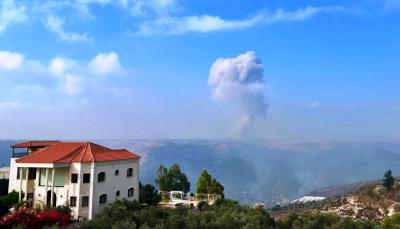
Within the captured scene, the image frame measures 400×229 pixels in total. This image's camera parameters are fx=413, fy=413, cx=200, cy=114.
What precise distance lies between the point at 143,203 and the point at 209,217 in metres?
19.5

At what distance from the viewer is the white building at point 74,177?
4416cm

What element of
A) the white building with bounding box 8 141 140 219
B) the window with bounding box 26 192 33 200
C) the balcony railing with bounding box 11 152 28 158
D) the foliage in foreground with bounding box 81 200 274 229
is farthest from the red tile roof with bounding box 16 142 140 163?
the foliage in foreground with bounding box 81 200 274 229

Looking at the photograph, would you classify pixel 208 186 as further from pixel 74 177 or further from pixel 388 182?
pixel 388 182

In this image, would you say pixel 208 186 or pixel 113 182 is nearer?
pixel 113 182

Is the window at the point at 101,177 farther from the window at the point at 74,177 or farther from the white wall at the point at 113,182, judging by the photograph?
the window at the point at 74,177

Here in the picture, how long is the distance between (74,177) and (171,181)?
25.0m

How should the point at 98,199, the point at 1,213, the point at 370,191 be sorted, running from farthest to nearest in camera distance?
1. the point at 370,191
2. the point at 98,199
3. the point at 1,213

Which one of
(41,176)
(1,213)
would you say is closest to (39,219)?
(1,213)

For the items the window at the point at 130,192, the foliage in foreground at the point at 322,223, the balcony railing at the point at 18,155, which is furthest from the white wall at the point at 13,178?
the foliage in foreground at the point at 322,223

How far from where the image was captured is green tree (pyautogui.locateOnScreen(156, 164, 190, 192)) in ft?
220

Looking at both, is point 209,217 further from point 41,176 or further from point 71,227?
point 41,176

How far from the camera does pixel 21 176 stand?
4606 cm

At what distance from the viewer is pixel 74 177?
146 ft

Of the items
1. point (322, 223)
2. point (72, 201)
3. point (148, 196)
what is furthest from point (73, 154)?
point (322, 223)
